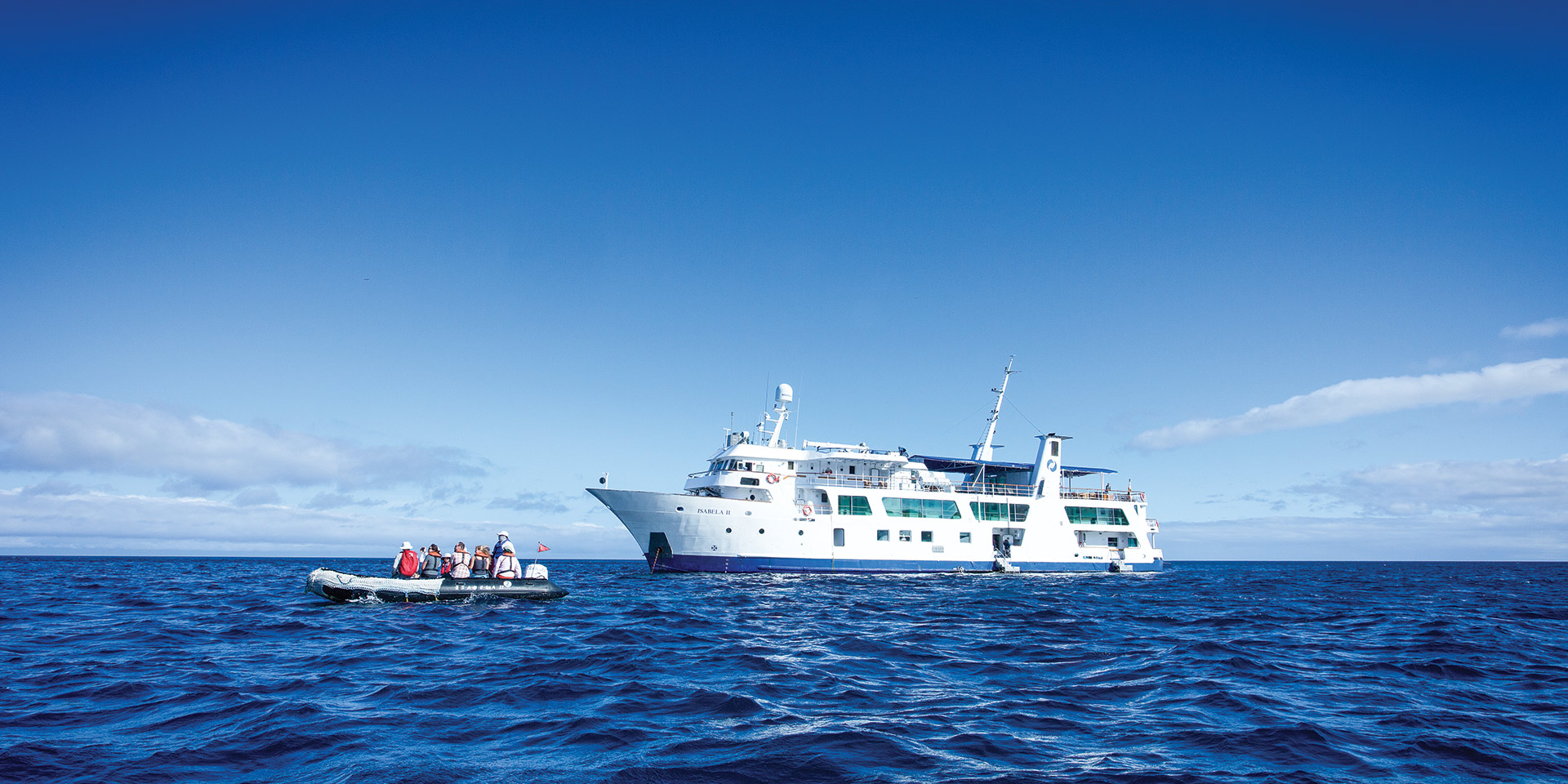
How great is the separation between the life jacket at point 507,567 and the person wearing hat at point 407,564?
2729 millimetres

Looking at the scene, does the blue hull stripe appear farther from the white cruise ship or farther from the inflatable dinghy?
the inflatable dinghy

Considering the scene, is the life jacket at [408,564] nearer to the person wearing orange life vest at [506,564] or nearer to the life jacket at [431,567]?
the life jacket at [431,567]

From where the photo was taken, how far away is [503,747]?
9547mm

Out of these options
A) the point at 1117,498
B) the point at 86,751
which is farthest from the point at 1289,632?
the point at 1117,498

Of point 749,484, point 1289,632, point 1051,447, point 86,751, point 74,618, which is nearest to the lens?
point 86,751

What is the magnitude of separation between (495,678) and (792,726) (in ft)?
20.1

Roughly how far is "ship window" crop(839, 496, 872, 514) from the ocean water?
759 inches

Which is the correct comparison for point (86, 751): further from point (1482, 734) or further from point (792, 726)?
point (1482, 734)

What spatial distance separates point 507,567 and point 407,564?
11.1ft

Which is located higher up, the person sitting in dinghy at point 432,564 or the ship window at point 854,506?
the ship window at point 854,506

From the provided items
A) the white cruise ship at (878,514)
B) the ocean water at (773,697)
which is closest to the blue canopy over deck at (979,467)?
the white cruise ship at (878,514)

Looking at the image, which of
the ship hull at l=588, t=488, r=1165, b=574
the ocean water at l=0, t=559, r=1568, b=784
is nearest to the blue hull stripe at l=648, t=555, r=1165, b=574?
the ship hull at l=588, t=488, r=1165, b=574


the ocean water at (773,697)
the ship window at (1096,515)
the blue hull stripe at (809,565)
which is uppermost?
the ship window at (1096,515)

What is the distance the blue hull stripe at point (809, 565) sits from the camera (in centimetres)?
4238
